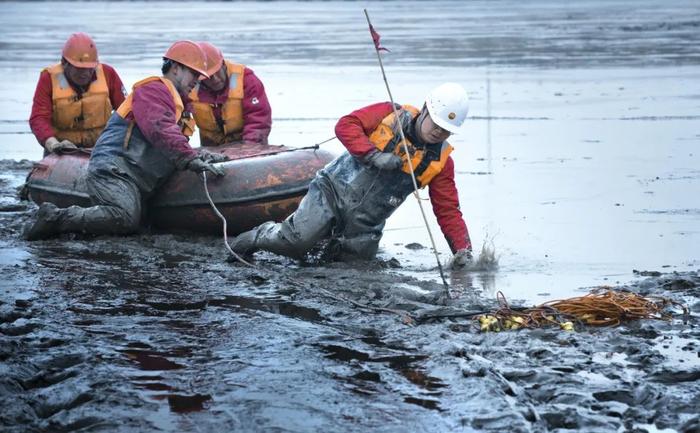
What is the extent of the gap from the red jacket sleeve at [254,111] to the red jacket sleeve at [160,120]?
1.37 m

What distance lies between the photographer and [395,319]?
6.62 meters

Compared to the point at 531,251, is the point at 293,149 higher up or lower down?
higher up

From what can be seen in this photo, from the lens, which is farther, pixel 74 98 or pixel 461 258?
pixel 74 98

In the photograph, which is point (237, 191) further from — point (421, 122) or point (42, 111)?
point (42, 111)

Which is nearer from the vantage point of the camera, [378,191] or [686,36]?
[378,191]

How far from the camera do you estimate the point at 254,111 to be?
10086mm

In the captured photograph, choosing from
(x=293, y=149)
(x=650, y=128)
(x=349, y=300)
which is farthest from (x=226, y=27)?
(x=349, y=300)

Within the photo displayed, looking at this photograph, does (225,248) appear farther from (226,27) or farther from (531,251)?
(226,27)

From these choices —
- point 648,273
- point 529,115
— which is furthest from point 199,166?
point 529,115

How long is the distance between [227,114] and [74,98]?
132 centimetres

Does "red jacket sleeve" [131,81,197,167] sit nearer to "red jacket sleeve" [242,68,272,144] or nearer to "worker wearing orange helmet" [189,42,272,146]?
"worker wearing orange helmet" [189,42,272,146]

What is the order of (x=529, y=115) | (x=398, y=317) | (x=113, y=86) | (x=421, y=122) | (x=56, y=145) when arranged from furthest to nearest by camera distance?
(x=529, y=115), (x=113, y=86), (x=56, y=145), (x=421, y=122), (x=398, y=317)

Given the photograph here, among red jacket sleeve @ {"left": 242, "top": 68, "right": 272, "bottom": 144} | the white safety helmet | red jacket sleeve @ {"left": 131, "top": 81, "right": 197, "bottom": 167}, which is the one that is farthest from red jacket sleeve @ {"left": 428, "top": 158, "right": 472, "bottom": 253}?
red jacket sleeve @ {"left": 242, "top": 68, "right": 272, "bottom": 144}

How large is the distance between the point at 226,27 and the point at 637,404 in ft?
120
